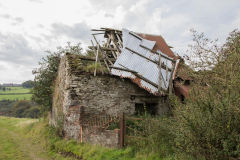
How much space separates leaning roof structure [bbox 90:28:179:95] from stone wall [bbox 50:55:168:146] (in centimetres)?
69

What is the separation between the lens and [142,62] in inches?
435

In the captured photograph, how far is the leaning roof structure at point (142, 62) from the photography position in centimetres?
1030

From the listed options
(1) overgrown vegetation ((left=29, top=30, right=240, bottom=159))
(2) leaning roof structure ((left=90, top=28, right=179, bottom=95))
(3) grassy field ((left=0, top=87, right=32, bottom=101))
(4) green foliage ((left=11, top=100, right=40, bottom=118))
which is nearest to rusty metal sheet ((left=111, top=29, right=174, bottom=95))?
(2) leaning roof structure ((left=90, top=28, right=179, bottom=95))

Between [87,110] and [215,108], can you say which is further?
[87,110]

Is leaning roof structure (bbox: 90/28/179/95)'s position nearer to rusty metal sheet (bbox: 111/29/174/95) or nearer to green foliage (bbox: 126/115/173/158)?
rusty metal sheet (bbox: 111/29/174/95)

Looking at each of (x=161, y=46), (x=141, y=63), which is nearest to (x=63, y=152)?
(x=141, y=63)

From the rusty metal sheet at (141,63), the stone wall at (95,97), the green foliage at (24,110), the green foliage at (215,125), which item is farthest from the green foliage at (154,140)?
the green foliage at (24,110)

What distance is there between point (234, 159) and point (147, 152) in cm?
256

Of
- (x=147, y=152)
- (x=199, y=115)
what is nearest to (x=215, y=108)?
(x=199, y=115)

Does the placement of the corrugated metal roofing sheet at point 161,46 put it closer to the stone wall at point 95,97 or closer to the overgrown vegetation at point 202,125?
the stone wall at point 95,97

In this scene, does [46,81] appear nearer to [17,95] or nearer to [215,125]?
[215,125]

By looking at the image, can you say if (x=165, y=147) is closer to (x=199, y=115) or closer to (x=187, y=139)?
(x=187, y=139)

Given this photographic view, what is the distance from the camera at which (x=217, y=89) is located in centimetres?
483

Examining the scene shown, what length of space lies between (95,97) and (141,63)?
3227 millimetres
